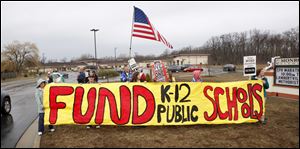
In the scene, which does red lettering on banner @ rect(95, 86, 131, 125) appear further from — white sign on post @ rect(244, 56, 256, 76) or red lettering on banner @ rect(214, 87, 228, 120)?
white sign on post @ rect(244, 56, 256, 76)

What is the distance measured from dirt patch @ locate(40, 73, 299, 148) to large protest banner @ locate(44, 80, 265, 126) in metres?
0.22

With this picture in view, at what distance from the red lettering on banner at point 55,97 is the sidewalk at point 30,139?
0.56 meters

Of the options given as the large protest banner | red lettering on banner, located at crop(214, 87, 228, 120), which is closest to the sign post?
the large protest banner

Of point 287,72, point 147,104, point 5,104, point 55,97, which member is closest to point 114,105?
point 147,104

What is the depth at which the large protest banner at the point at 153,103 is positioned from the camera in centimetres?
618

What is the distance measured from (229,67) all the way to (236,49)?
55.0 m

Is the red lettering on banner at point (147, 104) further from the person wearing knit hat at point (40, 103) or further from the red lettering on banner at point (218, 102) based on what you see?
the person wearing knit hat at point (40, 103)

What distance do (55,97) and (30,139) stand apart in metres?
1.17

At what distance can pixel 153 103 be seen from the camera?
20.9 feet

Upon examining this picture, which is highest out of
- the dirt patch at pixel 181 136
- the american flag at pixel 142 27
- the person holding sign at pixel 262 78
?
the american flag at pixel 142 27

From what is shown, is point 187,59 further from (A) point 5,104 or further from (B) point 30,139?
(B) point 30,139

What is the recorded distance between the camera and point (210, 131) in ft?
19.5

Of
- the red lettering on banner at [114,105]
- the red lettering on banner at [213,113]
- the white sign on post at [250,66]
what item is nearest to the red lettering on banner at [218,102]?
the red lettering on banner at [213,113]

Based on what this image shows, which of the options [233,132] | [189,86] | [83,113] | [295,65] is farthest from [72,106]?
[295,65]
